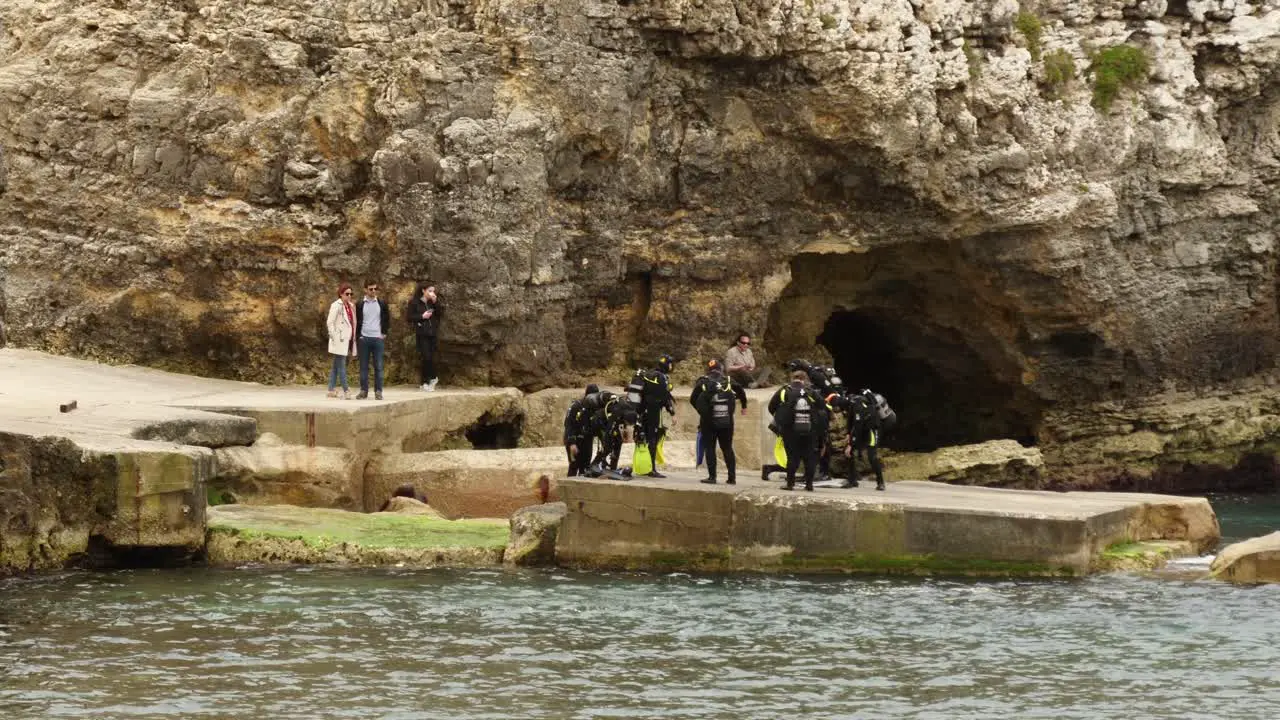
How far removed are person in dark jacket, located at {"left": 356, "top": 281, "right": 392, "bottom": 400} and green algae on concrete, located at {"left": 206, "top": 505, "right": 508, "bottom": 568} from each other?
3825 mm

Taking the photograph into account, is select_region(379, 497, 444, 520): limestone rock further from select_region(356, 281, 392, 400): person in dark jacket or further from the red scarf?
the red scarf

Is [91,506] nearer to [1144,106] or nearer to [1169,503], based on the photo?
[1169,503]

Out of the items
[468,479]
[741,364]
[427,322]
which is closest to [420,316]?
[427,322]

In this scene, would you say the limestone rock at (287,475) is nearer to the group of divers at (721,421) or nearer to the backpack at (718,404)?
the group of divers at (721,421)

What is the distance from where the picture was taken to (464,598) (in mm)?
19312

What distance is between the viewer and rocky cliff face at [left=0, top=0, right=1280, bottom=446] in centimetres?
2755

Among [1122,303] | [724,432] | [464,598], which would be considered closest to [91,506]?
[464,598]

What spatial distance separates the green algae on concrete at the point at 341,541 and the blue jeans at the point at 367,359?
378 cm

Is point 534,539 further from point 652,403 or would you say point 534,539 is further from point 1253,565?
point 1253,565

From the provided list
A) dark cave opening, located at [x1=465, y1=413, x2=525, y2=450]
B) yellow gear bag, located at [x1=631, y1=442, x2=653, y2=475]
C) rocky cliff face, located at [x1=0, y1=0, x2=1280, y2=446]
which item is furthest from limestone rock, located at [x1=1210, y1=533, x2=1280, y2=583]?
dark cave opening, located at [x1=465, y1=413, x2=525, y2=450]

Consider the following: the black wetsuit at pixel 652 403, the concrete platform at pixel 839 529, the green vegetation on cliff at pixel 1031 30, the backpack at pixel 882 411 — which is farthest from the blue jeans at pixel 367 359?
the green vegetation on cliff at pixel 1031 30

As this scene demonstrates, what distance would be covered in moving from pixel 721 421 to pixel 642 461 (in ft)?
3.58

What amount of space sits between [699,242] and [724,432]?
8.39 meters

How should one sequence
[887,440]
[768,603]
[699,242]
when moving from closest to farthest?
[768,603] < [699,242] < [887,440]
